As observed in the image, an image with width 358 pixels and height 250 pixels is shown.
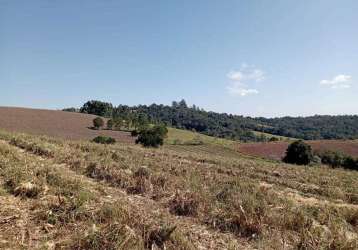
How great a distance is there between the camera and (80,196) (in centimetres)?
600

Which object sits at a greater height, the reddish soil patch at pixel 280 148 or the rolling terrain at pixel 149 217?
the rolling terrain at pixel 149 217

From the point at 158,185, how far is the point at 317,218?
390cm

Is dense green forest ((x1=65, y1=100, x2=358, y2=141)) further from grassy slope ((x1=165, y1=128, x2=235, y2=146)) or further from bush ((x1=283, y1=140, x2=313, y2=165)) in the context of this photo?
bush ((x1=283, y1=140, x2=313, y2=165))

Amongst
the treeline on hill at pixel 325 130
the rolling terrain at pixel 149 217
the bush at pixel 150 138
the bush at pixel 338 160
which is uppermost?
the treeline on hill at pixel 325 130

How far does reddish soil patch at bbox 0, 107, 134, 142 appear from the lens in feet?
202

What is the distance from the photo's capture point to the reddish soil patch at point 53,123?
61562 millimetres

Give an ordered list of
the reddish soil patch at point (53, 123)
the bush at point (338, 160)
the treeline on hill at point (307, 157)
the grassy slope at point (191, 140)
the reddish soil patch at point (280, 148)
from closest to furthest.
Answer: the bush at point (338, 160) → the treeline on hill at point (307, 157) → the reddish soil patch at point (280, 148) → the reddish soil patch at point (53, 123) → the grassy slope at point (191, 140)

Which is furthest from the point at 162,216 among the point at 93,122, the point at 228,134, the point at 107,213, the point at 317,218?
the point at 228,134

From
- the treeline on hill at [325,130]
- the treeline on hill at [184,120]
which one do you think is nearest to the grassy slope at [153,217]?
the treeline on hill at [184,120]

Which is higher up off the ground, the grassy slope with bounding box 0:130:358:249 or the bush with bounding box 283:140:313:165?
the grassy slope with bounding box 0:130:358:249

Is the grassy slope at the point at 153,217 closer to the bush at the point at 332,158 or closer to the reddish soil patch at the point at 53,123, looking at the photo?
the bush at the point at 332,158

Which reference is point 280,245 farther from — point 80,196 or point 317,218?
point 80,196

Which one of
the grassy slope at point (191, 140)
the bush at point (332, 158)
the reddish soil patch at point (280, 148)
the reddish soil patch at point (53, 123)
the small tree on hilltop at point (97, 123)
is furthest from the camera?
the small tree on hilltop at point (97, 123)

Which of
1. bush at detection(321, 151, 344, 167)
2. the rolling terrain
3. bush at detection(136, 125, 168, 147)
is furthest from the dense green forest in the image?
the rolling terrain
